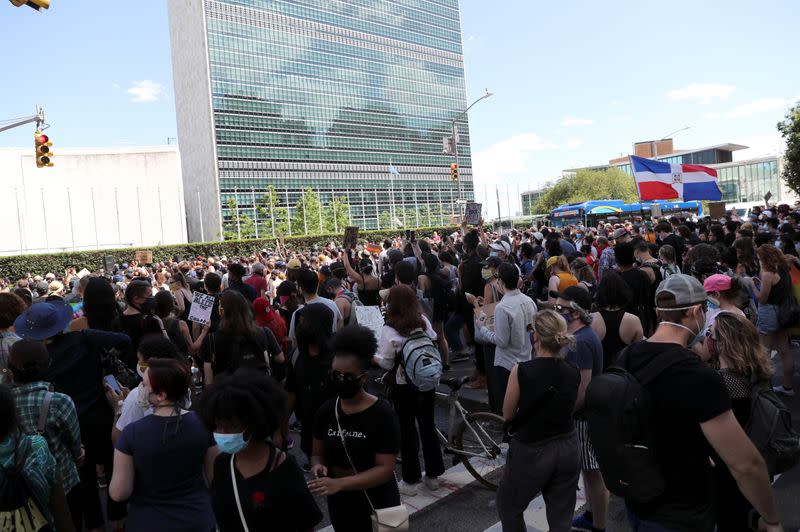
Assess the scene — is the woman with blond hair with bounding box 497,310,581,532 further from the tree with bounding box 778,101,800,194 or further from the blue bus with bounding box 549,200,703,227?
the blue bus with bounding box 549,200,703,227

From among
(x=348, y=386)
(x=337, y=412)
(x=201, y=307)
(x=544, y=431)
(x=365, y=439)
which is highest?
→ (x=201, y=307)

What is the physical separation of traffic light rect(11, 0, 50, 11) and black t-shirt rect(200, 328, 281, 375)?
537 cm

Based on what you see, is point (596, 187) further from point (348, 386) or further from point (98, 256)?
point (348, 386)

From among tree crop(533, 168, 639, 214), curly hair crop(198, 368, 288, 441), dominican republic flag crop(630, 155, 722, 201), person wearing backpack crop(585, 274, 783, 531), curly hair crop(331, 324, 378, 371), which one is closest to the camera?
person wearing backpack crop(585, 274, 783, 531)

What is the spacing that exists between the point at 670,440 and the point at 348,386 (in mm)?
1530

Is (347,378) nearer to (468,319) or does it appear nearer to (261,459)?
(261,459)

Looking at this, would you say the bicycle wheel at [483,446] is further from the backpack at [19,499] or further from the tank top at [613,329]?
the backpack at [19,499]

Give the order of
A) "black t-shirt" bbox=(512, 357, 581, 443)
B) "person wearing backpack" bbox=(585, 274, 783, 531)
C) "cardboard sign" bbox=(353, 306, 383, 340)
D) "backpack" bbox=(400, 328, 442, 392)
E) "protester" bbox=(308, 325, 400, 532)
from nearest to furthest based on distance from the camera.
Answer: "person wearing backpack" bbox=(585, 274, 783, 531), "protester" bbox=(308, 325, 400, 532), "black t-shirt" bbox=(512, 357, 581, 443), "backpack" bbox=(400, 328, 442, 392), "cardboard sign" bbox=(353, 306, 383, 340)

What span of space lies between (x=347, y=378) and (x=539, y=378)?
1219mm

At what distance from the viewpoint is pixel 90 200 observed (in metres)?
71.4

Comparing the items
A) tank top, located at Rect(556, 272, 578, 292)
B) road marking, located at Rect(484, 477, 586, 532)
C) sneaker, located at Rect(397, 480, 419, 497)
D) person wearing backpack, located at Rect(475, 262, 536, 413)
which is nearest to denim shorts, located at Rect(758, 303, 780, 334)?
tank top, located at Rect(556, 272, 578, 292)

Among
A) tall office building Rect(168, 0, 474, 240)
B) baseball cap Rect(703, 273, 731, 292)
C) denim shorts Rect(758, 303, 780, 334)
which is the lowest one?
denim shorts Rect(758, 303, 780, 334)

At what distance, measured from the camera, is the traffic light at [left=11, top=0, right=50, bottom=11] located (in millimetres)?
7914

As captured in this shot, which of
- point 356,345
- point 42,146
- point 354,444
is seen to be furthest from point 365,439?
point 42,146
